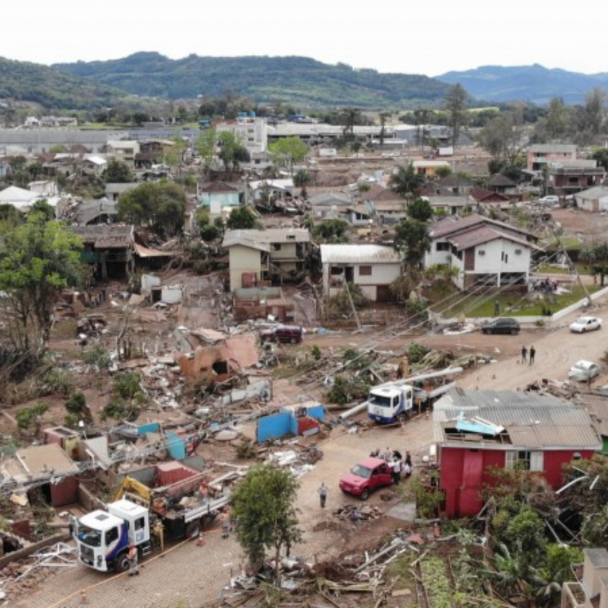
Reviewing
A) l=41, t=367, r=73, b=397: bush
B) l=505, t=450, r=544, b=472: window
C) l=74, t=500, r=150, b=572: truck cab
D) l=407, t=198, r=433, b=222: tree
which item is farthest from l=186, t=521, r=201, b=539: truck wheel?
l=407, t=198, r=433, b=222: tree

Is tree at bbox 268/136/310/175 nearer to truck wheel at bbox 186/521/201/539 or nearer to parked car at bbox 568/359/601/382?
parked car at bbox 568/359/601/382

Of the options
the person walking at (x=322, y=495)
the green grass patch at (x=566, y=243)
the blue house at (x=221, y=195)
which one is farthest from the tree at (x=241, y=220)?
the person walking at (x=322, y=495)

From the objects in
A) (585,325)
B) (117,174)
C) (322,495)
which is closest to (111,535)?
(322,495)

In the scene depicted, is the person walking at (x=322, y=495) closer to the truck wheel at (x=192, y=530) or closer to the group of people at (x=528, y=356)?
the truck wheel at (x=192, y=530)

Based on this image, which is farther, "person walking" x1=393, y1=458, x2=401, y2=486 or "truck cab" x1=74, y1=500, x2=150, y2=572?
"person walking" x1=393, y1=458, x2=401, y2=486

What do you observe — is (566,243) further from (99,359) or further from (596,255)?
(99,359)

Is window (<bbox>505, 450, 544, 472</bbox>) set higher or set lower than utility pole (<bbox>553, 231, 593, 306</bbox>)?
lower

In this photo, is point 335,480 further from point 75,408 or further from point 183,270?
point 183,270
